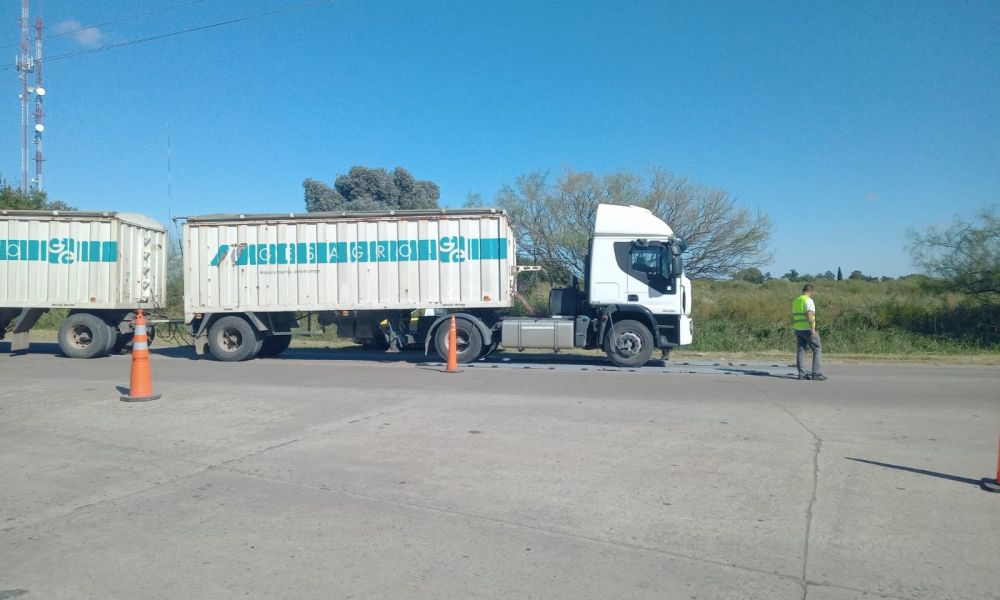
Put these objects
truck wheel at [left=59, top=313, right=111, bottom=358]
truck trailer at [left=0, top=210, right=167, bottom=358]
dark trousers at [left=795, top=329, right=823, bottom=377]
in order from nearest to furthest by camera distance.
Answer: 1. dark trousers at [left=795, top=329, right=823, bottom=377]
2. truck wheel at [left=59, top=313, right=111, bottom=358]
3. truck trailer at [left=0, top=210, right=167, bottom=358]

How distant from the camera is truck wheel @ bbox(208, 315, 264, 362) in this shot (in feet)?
53.3

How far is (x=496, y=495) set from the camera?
18.7 feet

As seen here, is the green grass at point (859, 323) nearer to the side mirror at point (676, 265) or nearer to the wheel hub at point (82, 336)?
the side mirror at point (676, 265)

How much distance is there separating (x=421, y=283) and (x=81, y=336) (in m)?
8.57

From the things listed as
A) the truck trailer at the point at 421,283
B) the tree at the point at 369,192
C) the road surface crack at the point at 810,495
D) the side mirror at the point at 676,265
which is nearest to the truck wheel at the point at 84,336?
the truck trailer at the point at 421,283

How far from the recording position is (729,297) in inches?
928

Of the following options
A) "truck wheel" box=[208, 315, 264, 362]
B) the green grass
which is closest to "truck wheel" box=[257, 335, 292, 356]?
"truck wheel" box=[208, 315, 264, 362]

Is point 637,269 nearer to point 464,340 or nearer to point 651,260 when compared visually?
point 651,260

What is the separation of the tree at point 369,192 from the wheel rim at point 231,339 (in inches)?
797

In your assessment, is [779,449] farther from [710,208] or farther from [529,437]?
[710,208]

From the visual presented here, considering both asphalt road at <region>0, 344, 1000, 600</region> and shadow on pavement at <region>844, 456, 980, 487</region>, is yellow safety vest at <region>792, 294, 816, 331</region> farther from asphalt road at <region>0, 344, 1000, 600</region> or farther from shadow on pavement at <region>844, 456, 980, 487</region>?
shadow on pavement at <region>844, 456, 980, 487</region>

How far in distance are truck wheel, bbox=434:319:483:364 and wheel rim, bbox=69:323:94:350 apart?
8.55m

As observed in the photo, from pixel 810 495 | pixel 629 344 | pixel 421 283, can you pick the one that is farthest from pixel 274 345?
pixel 810 495

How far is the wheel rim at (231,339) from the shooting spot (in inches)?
647
